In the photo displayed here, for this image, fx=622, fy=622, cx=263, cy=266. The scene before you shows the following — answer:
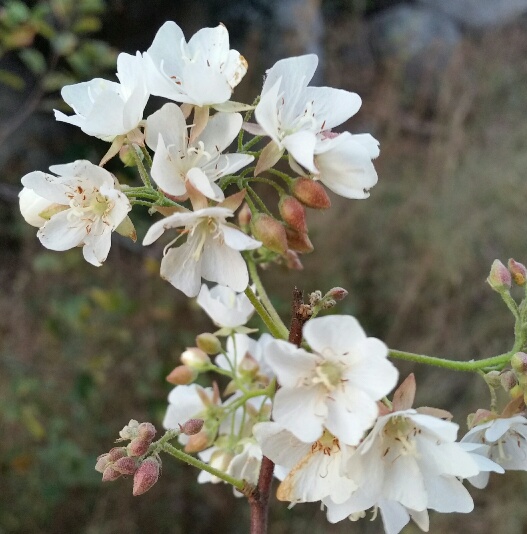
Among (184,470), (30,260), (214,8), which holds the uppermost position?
(214,8)

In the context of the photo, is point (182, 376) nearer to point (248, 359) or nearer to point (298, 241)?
point (248, 359)

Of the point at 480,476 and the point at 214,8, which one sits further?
the point at 214,8

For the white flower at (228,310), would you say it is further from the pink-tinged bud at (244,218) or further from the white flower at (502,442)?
the white flower at (502,442)

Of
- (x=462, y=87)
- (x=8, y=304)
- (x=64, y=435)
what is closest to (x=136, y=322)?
(x=64, y=435)

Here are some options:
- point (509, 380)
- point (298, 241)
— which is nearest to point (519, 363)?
point (509, 380)

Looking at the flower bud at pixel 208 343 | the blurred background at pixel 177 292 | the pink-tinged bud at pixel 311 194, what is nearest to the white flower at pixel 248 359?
the flower bud at pixel 208 343

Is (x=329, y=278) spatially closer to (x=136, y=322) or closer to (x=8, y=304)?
(x=136, y=322)

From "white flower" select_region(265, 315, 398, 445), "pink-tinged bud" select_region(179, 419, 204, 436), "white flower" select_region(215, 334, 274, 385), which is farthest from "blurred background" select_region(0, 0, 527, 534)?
"white flower" select_region(265, 315, 398, 445)
